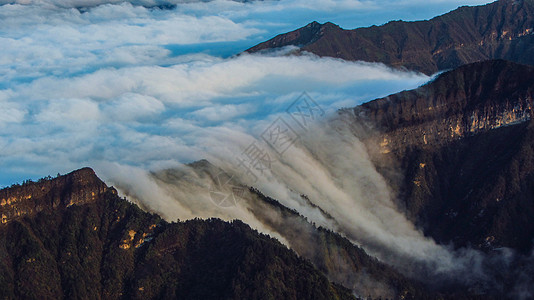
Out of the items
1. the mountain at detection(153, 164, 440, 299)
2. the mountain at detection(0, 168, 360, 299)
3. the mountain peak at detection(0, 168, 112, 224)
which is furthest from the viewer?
the mountain at detection(153, 164, 440, 299)

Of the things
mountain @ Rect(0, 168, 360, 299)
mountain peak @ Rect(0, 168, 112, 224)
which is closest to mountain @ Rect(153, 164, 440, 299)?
mountain @ Rect(0, 168, 360, 299)

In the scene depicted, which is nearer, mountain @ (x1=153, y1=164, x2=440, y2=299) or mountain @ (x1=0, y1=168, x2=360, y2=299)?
mountain @ (x1=0, y1=168, x2=360, y2=299)

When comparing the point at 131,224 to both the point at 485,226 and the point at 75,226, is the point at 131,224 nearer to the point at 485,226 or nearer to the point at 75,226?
the point at 75,226

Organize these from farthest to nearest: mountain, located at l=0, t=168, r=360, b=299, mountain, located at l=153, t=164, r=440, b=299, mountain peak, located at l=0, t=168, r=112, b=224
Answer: mountain, located at l=153, t=164, r=440, b=299
mountain peak, located at l=0, t=168, r=112, b=224
mountain, located at l=0, t=168, r=360, b=299

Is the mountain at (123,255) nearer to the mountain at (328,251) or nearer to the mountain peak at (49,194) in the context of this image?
Result: the mountain peak at (49,194)

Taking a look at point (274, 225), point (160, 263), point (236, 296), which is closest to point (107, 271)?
point (160, 263)

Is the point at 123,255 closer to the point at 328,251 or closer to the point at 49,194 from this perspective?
the point at 49,194

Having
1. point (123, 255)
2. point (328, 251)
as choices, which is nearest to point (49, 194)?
point (123, 255)

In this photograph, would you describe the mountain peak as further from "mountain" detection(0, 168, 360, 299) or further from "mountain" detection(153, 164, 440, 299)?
"mountain" detection(153, 164, 440, 299)
